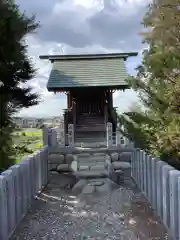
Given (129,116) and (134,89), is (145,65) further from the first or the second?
(129,116)

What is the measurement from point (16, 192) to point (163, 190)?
235cm

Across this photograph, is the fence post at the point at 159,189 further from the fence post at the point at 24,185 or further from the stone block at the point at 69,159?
the stone block at the point at 69,159

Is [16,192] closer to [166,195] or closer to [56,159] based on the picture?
[166,195]

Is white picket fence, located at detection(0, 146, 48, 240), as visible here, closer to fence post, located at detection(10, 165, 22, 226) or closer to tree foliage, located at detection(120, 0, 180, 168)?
fence post, located at detection(10, 165, 22, 226)

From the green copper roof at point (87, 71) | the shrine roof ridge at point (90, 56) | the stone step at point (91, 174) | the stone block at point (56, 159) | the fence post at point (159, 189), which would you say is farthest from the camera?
the shrine roof ridge at point (90, 56)

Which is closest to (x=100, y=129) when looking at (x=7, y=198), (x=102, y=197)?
(x=102, y=197)

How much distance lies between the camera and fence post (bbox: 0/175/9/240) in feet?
14.4

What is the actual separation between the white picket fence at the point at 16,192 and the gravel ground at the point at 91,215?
0.59 ft

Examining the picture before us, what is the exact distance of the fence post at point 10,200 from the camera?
4840 mm

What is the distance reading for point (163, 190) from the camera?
5.36m

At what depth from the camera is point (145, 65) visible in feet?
28.9

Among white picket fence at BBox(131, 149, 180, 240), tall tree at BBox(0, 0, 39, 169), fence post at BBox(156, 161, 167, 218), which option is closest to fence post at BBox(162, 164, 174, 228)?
white picket fence at BBox(131, 149, 180, 240)

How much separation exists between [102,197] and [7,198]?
309cm

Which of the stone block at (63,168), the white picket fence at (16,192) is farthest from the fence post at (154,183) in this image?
the stone block at (63,168)
